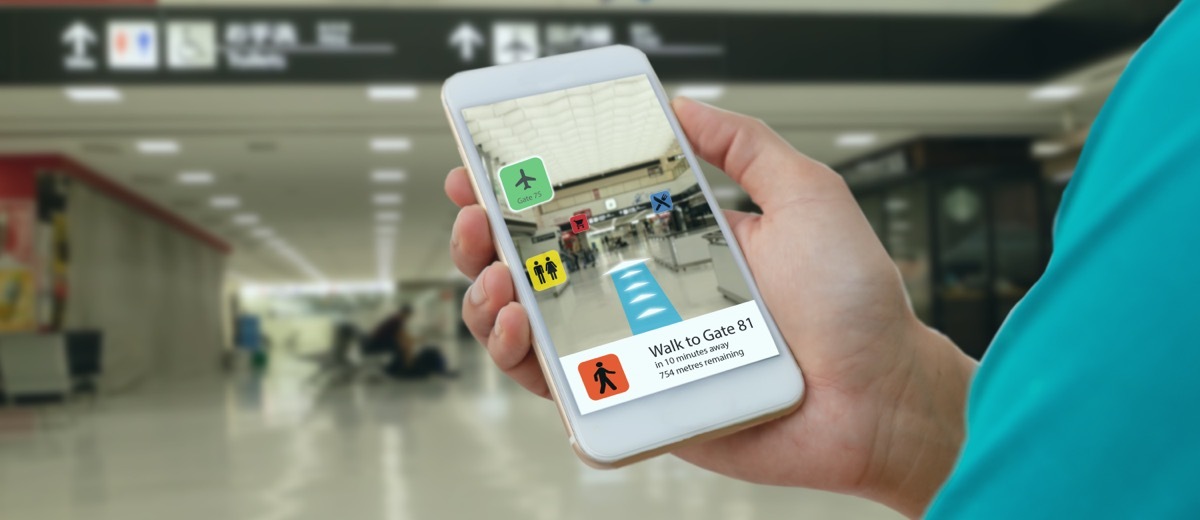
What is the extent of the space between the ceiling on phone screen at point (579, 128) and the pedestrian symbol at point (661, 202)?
0.06 m

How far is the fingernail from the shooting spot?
1152mm

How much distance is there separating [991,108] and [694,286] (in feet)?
29.9

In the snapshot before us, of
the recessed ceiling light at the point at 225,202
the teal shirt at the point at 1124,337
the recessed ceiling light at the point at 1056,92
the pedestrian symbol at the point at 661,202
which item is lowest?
the recessed ceiling light at the point at 225,202

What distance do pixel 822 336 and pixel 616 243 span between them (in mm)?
287

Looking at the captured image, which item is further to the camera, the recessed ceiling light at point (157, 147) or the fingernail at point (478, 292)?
the recessed ceiling light at point (157, 147)

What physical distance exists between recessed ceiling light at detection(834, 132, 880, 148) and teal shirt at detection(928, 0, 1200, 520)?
10.3m

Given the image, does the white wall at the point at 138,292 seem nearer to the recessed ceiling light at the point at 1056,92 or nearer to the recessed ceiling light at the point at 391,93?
the recessed ceiling light at the point at 391,93

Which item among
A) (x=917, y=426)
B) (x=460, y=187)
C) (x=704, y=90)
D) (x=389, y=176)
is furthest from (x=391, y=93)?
(x=917, y=426)

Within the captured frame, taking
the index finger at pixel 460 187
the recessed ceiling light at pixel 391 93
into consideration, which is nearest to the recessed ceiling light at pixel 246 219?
the recessed ceiling light at pixel 391 93

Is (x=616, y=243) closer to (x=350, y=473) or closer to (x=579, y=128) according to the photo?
(x=579, y=128)

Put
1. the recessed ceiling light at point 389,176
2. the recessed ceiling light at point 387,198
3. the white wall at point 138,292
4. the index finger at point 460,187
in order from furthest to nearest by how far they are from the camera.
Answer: the recessed ceiling light at point 387,198 < the white wall at point 138,292 < the recessed ceiling light at point 389,176 < the index finger at point 460,187

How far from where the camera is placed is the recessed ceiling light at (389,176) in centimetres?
1179

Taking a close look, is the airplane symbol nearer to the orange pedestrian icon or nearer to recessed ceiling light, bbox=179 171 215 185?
the orange pedestrian icon

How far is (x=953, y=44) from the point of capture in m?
7.03
